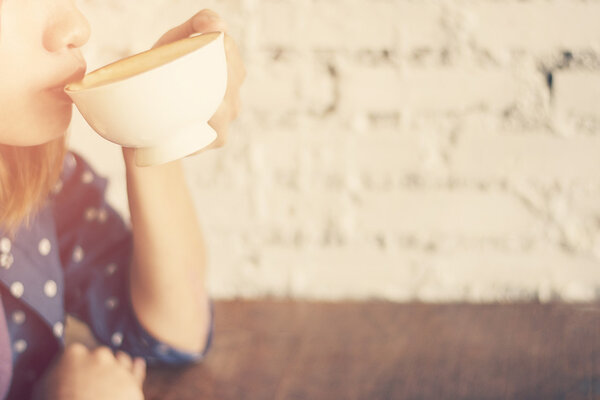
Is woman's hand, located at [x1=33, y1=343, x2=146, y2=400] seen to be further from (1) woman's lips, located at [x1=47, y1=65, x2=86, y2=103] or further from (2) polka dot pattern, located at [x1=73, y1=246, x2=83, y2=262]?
(1) woman's lips, located at [x1=47, y1=65, x2=86, y2=103]

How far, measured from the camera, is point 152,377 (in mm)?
619

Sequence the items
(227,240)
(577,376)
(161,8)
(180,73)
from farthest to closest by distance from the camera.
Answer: (227,240)
(161,8)
(577,376)
(180,73)

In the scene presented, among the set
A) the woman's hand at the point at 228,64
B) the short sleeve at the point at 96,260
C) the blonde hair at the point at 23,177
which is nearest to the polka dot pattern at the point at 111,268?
the short sleeve at the point at 96,260

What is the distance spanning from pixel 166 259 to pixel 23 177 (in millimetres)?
160

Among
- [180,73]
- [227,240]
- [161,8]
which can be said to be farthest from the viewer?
[227,240]

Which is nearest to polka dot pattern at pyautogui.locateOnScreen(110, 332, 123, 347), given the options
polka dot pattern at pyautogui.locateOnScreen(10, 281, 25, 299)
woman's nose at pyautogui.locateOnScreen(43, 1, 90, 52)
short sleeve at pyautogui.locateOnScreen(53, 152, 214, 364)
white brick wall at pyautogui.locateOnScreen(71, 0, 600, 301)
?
short sleeve at pyautogui.locateOnScreen(53, 152, 214, 364)

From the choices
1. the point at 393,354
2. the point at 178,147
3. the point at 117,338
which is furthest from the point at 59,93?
the point at 393,354

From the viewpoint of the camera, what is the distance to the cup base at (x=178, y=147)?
0.39 metres

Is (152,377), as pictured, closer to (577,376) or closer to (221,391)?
(221,391)

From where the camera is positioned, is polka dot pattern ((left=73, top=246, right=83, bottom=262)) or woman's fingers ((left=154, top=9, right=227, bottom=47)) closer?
woman's fingers ((left=154, top=9, right=227, bottom=47))

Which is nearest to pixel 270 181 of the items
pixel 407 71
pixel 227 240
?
pixel 227 240

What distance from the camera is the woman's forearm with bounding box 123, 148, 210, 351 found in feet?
1.87

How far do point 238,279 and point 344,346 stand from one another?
0.26 metres

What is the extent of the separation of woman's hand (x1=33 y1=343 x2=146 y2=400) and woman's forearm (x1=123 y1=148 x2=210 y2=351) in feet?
0.23
